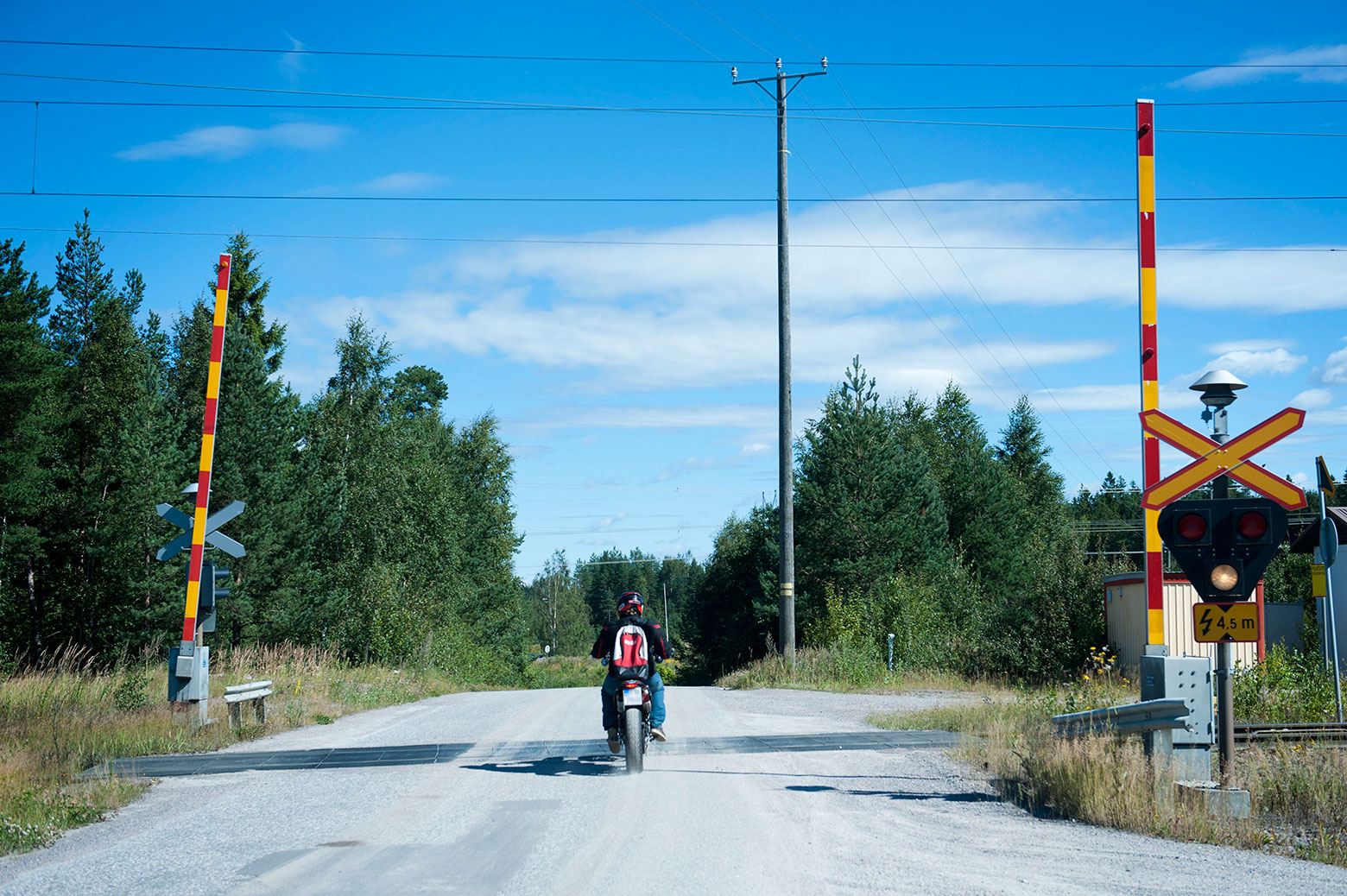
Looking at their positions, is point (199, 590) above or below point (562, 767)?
above

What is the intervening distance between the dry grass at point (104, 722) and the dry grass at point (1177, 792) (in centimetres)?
773

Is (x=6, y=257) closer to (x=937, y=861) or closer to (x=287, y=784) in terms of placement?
(x=287, y=784)

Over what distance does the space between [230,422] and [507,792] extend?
102 feet

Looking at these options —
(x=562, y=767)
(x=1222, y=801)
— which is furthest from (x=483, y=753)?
(x=1222, y=801)

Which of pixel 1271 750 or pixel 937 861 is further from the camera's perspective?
pixel 1271 750

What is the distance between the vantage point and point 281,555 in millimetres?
39094

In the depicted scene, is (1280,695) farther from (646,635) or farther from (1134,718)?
(646,635)

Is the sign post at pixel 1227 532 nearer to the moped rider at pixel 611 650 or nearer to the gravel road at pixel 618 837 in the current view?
the gravel road at pixel 618 837


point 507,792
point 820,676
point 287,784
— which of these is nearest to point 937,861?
point 507,792

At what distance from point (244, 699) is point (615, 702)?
6635mm

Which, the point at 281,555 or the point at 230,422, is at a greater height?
the point at 230,422

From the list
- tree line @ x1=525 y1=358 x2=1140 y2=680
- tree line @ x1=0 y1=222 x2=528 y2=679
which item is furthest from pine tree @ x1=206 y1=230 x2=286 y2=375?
tree line @ x1=525 y1=358 x2=1140 y2=680

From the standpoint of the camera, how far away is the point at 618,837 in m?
7.33

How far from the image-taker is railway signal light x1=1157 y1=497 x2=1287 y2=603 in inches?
323
